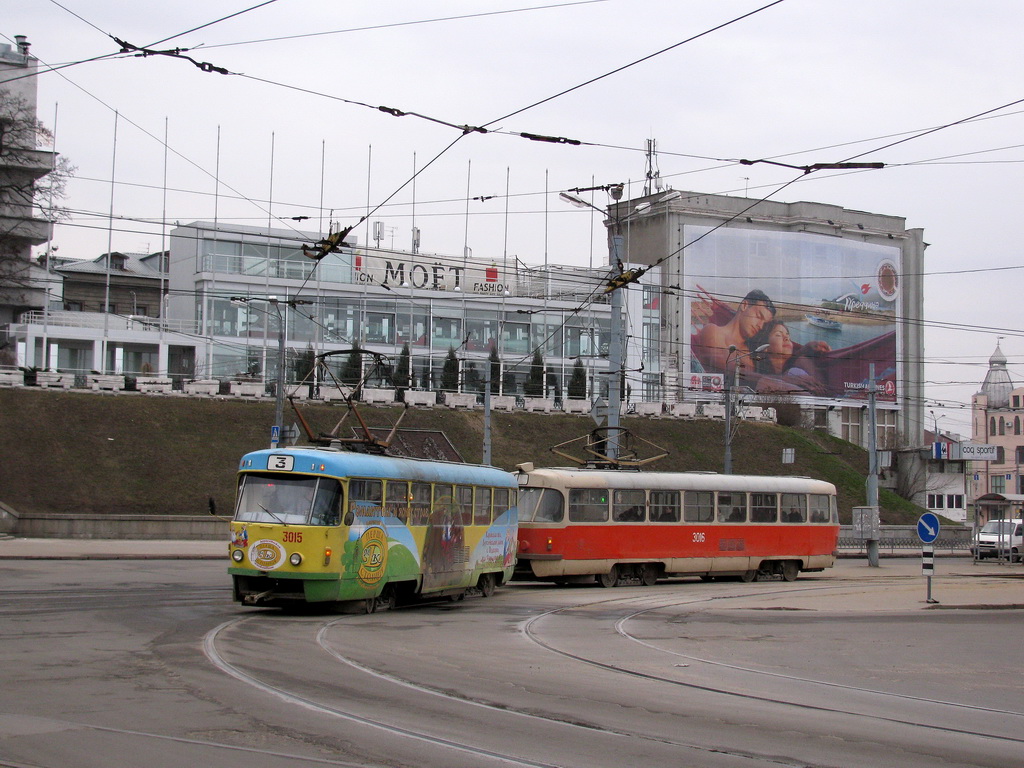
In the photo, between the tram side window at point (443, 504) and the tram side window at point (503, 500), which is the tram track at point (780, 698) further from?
the tram side window at point (503, 500)

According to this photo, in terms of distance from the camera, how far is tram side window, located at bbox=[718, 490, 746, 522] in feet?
96.3

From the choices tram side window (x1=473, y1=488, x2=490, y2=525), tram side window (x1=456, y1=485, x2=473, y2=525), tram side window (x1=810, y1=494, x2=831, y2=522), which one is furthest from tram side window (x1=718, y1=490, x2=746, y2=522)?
tram side window (x1=456, y1=485, x2=473, y2=525)

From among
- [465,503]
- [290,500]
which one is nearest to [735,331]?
[465,503]

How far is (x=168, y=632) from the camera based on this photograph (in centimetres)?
1441

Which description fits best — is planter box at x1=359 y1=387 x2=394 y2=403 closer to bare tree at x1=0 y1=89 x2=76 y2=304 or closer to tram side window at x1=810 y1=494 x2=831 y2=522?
bare tree at x1=0 y1=89 x2=76 y2=304

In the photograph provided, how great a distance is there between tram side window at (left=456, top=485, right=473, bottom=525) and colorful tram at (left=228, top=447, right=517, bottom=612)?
138 mm

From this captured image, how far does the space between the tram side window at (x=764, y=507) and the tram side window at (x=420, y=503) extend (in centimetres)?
1262

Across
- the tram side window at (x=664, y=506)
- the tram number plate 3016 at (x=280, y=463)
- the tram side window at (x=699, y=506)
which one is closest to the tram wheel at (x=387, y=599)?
the tram number plate 3016 at (x=280, y=463)

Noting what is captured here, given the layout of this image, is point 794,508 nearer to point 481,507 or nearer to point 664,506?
point 664,506

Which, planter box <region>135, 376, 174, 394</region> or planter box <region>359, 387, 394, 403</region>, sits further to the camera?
planter box <region>359, 387, 394, 403</region>

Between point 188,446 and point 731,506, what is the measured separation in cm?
2811

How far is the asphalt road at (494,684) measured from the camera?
7.91 metres

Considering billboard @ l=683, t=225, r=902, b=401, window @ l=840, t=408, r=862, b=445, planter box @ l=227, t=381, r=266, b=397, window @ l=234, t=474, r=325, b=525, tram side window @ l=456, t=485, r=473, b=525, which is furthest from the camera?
window @ l=840, t=408, r=862, b=445

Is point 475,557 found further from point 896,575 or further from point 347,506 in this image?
point 896,575
